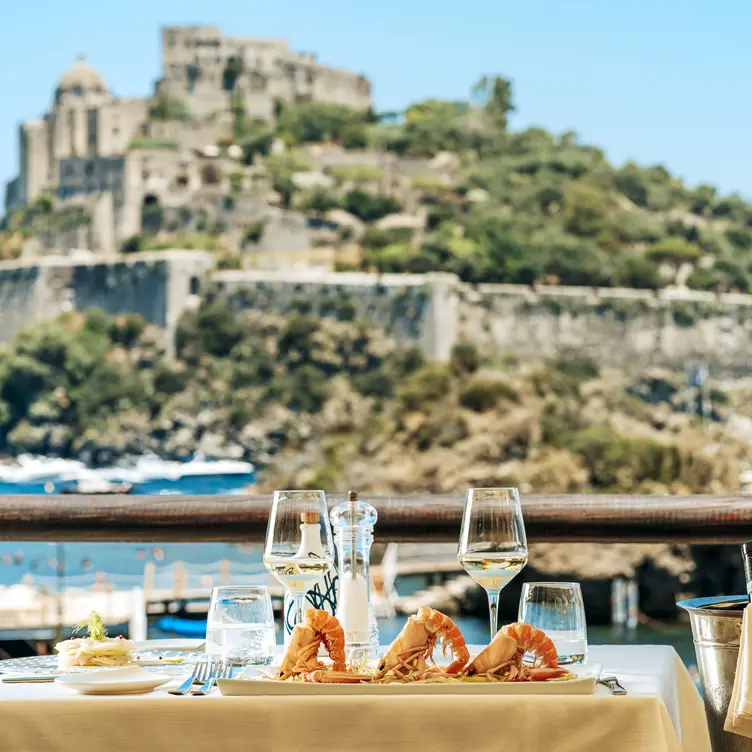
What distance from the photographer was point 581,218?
4225 cm

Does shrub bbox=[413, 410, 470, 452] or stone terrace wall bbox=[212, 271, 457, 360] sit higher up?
stone terrace wall bbox=[212, 271, 457, 360]

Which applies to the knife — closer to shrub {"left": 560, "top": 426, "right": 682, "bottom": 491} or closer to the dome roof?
shrub {"left": 560, "top": 426, "right": 682, "bottom": 491}

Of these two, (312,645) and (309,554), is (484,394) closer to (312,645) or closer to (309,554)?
(309,554)

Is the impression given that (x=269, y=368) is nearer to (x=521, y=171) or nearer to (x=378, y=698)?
(x=521, y=171)

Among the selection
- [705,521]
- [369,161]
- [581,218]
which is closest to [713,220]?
[581,218]

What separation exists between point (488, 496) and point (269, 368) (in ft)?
114

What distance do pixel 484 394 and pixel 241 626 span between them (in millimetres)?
30183

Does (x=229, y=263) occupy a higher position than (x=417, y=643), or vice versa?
(x=229, y=263)

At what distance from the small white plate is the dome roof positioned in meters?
44.4

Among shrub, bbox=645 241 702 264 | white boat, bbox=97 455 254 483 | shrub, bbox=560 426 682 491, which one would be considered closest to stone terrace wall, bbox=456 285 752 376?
shrub, bbox=645 241 702 264

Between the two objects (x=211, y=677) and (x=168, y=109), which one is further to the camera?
(x=168, y=109)

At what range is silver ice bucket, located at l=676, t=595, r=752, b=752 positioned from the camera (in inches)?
50.6

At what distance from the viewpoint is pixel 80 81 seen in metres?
43.9

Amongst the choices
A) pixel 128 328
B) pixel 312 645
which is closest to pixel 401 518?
pixel 312 645
